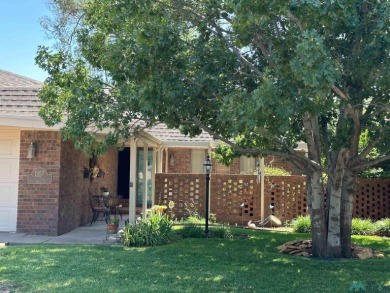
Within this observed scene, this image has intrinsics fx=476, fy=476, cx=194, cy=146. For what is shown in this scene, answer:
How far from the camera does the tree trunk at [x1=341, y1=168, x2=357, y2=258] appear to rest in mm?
9625

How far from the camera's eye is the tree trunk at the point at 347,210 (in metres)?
9.62

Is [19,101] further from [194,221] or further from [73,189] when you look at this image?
[194,221]

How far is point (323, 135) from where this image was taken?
997 cm

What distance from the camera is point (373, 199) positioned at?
1542 centimetres

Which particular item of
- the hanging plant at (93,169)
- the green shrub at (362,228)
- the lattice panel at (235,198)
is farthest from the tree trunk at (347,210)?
the hanging plant at (93,169)

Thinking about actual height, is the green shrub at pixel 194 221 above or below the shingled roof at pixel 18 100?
below

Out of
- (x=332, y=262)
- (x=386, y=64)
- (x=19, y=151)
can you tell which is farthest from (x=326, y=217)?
(x=19, y=151)

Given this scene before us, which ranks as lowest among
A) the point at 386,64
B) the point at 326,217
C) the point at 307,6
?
the point at 326,217

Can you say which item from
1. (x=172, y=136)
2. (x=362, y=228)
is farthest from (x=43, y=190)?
(x=362, y=228)

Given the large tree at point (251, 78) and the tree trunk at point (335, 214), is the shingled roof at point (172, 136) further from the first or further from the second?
the tree trunk at point (335, 214)

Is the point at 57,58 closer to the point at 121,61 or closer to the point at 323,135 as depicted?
the point at 121,61

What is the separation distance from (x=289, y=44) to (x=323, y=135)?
3.50 meters

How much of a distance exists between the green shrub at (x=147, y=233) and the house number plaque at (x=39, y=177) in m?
2.45

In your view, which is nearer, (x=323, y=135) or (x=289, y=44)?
(x=289, y=44)
